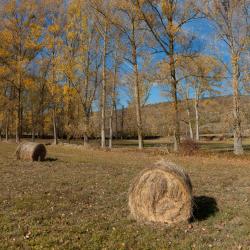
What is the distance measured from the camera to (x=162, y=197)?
7770mm

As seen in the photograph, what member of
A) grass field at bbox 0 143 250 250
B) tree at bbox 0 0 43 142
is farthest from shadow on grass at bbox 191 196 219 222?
tree at bbox 0 0 43 142

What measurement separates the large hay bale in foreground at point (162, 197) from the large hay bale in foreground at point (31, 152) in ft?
38.2

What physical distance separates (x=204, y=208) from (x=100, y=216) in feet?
9.07

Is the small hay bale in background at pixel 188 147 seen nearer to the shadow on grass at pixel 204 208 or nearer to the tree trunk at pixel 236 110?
the tree trunk at pixel 236 110

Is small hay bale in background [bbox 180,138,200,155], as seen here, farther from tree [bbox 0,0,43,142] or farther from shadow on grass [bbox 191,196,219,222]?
tree [bbox 0,0,43,142]

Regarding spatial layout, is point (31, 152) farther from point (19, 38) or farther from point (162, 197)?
point (19, 38)

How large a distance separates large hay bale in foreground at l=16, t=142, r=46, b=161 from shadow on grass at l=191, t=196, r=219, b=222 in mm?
11157

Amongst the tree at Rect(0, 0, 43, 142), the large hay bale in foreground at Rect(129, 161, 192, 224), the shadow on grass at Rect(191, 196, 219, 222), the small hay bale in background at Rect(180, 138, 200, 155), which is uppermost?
the tree at Rect(0, 0, 43, 142)

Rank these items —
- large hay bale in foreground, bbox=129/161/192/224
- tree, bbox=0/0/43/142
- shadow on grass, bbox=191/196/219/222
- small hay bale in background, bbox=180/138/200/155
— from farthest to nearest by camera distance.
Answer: tree, bbox=0/0/43/142 → small hay bale in background, bbox=180/138/200/155 → shadow on grass, bbox=191/196/219/222 → large hay bale in foreground, bbox=129/161/192/224

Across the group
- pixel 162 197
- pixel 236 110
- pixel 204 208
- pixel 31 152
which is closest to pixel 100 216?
pixel 162 197

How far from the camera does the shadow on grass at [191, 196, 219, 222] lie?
8.08 metres

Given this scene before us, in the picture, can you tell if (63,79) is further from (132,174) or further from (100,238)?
(100,238)

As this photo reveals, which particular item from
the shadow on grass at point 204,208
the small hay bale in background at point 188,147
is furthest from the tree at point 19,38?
the shadow on grass at point 204,208

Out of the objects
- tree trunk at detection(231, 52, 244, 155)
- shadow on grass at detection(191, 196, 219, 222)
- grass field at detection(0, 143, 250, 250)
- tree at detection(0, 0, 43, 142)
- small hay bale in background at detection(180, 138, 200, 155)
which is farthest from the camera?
tree at detection(0, 0, 43, 142)
